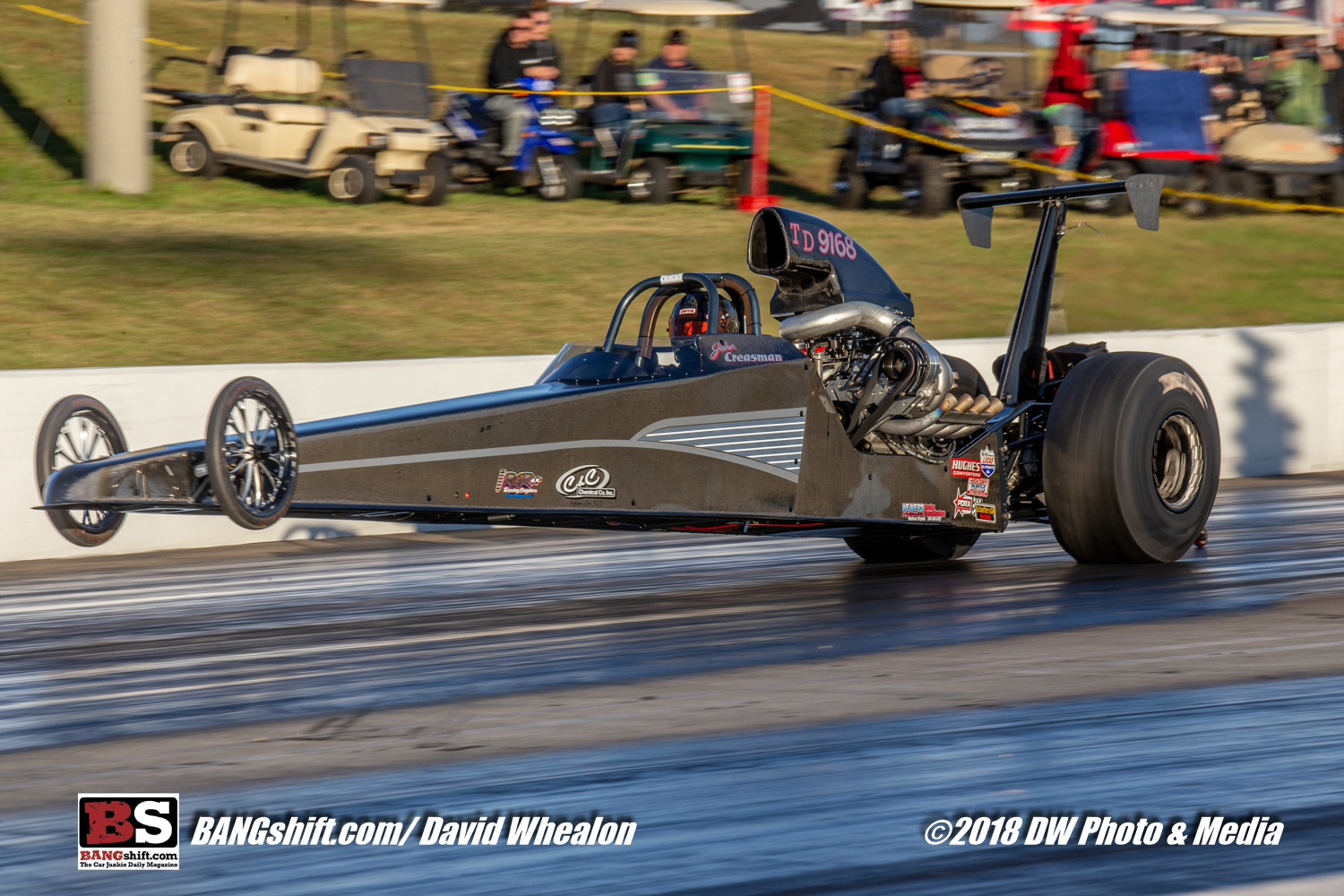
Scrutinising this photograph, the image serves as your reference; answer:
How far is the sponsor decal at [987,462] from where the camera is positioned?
7727 millimetres

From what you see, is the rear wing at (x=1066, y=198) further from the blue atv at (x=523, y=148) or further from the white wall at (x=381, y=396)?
the blue atv at (x=523, y=148)

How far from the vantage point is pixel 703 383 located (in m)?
6.80

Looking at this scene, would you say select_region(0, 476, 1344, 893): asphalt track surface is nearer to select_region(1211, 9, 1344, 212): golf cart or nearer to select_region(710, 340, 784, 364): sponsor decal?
select_region(710, 340, 784, 364): sponsor decal

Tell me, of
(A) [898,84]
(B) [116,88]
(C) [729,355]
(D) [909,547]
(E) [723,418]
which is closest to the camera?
(E) [723,418]

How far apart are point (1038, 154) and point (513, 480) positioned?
1650 cm

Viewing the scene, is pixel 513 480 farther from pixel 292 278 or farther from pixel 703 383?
pixel 292 278

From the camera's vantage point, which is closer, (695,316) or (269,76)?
(695,316)

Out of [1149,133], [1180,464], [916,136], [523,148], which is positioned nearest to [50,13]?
[523,148]

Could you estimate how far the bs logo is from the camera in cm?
393

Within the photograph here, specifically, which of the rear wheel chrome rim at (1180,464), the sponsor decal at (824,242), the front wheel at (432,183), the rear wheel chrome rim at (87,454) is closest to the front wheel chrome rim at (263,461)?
the rear wheel chrome rim at (87,454)

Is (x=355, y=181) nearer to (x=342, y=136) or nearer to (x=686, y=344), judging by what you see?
(x=342, y=136)

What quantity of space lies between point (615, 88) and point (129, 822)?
17.3 meters

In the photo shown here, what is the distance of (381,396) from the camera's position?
1057cm

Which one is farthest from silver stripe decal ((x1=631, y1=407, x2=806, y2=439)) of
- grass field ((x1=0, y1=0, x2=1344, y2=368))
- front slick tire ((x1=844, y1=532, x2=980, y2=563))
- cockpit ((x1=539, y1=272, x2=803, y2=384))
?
grass field ((x1=0, y1=0, x2=1344, y2=368))
